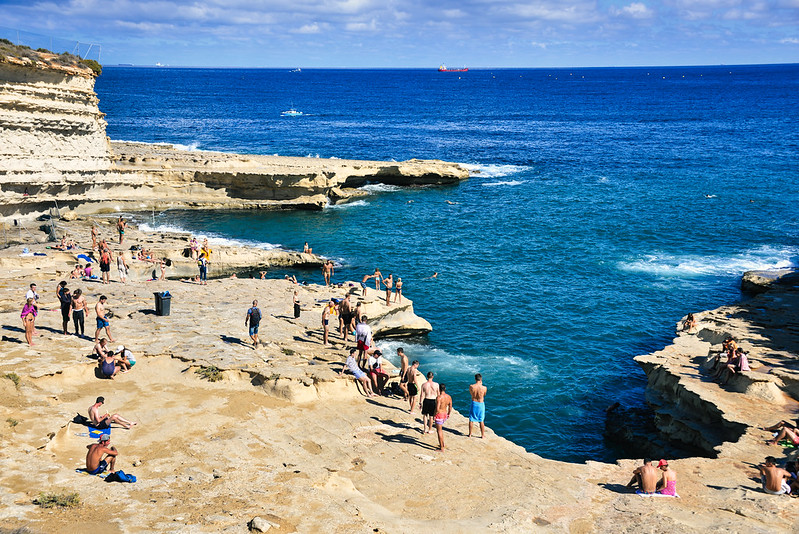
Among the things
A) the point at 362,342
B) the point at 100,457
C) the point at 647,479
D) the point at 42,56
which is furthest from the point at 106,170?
the point at 647,479

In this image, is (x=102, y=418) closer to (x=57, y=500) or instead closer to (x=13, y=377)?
(x=57, y=500)

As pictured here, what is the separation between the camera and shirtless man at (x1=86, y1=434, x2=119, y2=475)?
45.5 ft

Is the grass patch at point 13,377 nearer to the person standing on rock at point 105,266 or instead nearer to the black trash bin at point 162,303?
the black trash bin at point 162,303

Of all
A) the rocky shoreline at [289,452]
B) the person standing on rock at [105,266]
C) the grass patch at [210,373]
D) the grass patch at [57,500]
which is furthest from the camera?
the person standing on rock at [105,266]

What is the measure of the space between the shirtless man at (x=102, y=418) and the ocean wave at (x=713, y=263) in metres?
33.1

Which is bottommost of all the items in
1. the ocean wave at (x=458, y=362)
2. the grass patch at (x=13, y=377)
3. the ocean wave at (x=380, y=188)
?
the ocean wave at (x=458, y=362)

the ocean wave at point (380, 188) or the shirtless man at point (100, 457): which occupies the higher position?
the ocean wave at point (380, 188)

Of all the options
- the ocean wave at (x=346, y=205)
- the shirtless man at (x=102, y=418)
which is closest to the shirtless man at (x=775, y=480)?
the shirtless man at (x=102, y=418)

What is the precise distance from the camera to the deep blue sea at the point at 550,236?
28609 millimetres

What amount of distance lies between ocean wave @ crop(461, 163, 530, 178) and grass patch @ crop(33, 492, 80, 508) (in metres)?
61.9

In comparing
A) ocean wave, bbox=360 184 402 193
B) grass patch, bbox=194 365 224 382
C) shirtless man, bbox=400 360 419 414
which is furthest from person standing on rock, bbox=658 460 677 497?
ocean wave, bbox=360 184 402 193

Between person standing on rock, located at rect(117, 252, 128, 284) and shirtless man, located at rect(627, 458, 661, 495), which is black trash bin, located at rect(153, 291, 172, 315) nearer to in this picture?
person standing on rock, located at rect(117, 252, 128, 284)

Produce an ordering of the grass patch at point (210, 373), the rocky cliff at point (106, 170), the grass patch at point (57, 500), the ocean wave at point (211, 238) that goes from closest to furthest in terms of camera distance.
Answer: the grass patch at point (57, 500) → the grass patch at point (210, 373) → the rocky cliff at point (106, 170) → the ocean wave at point (211, 238)

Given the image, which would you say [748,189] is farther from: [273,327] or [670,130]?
[273,327]
